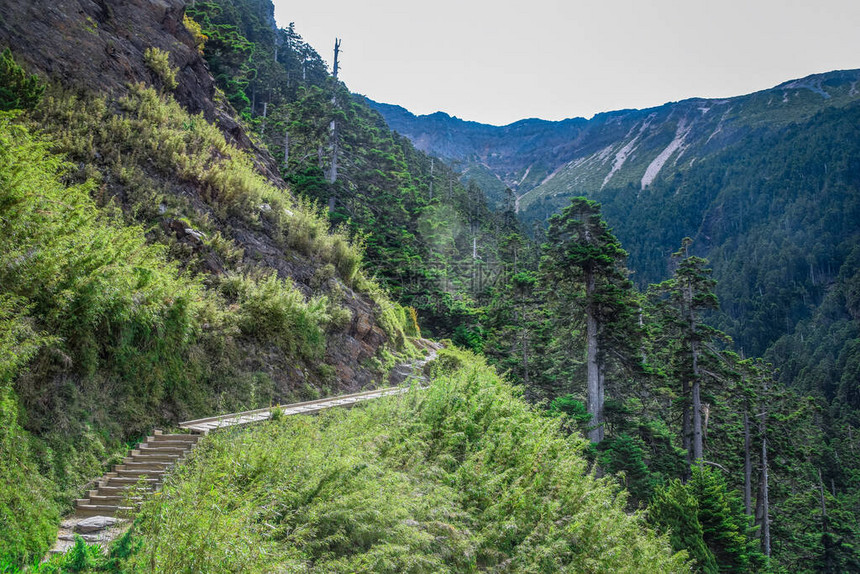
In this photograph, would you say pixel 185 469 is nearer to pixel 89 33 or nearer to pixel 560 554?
A: pixel 560 554

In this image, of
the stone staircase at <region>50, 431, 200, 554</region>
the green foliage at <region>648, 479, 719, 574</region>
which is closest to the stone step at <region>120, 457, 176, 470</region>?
the stone staircase at <region>50, 431, 200, 554</region>

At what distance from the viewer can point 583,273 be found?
22078 mm

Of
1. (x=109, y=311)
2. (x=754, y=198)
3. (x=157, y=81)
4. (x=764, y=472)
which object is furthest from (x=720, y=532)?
(x=754, y=198)

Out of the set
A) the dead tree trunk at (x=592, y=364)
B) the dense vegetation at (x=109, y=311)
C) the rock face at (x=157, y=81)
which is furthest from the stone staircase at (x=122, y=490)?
the dead tree trunk at (x=592, y=364)

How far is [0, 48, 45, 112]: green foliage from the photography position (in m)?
8.71

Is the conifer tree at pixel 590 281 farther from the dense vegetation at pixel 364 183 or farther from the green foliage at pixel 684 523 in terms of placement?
the green foliage at pixel 684 523

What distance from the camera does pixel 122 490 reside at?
4824 millimetres

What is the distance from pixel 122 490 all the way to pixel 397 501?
2.92 m

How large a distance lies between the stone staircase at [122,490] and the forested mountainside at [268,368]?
192mm

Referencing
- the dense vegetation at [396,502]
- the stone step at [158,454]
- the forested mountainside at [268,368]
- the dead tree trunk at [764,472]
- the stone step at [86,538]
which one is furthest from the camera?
the dead tree trunk at [764,472]

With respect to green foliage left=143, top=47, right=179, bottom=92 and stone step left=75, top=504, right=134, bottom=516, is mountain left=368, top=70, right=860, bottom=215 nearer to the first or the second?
green foliage left=143, top=47, right=179, bottom=92

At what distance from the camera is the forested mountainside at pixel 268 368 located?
4.62 m

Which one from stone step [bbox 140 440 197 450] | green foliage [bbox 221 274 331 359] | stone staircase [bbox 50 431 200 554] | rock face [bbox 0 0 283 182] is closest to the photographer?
stone staircase [bbox 50 431 200 554]

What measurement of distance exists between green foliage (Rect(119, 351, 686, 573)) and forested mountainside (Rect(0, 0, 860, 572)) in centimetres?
4
